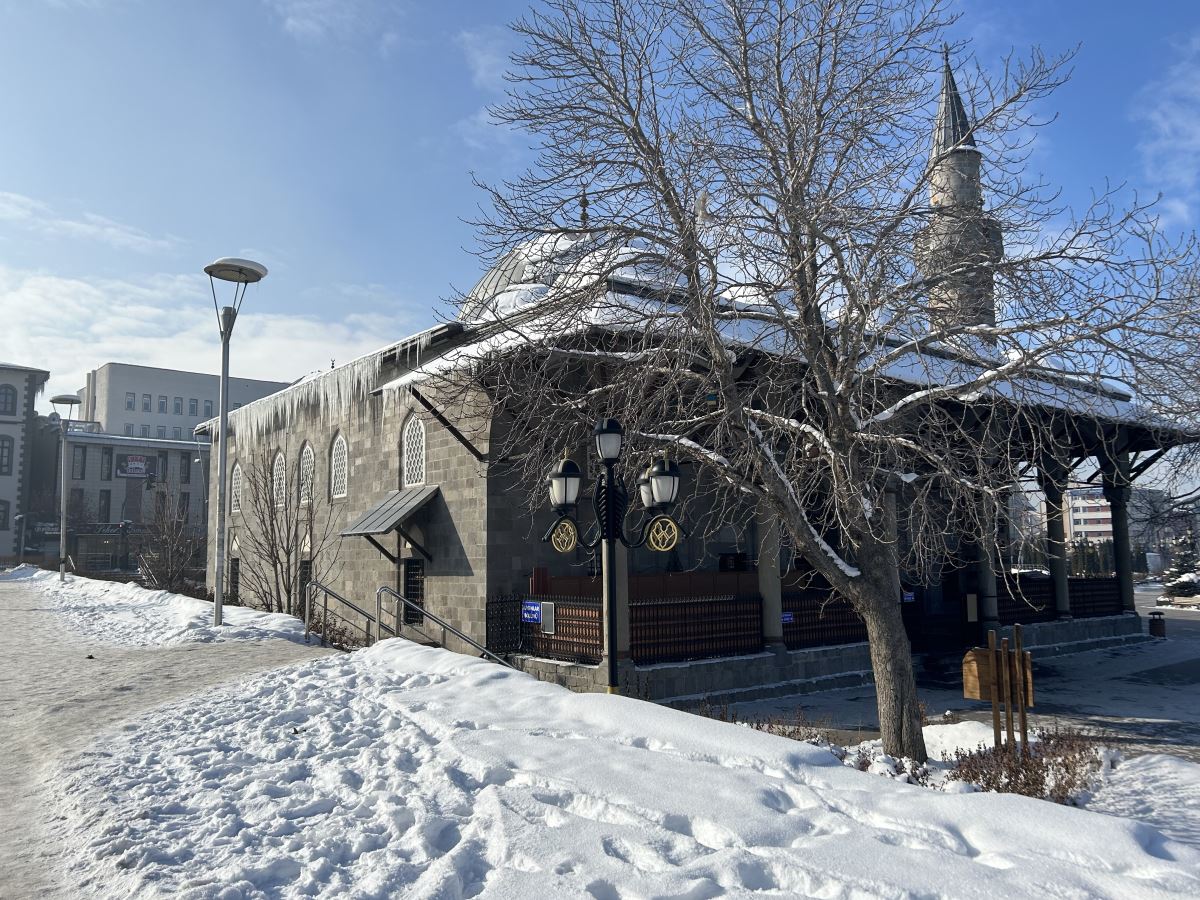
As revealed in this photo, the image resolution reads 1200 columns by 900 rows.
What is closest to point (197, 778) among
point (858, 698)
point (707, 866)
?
point (707, 866)

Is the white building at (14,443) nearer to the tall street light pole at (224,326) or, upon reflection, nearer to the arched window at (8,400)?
the arched window at (8,400)

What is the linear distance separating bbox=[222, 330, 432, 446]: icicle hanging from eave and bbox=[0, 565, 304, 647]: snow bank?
5.57m

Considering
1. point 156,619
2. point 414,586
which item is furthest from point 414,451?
point 156,619

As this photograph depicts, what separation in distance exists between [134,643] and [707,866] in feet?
45.2

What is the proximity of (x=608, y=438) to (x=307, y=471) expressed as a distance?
54.1 feet

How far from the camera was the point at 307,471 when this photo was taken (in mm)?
23547

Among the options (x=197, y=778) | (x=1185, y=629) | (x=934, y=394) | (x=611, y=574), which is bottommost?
(x=1185, y=629)

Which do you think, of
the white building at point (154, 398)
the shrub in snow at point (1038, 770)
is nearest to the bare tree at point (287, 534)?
the shrub in snow at point (1038, 770)

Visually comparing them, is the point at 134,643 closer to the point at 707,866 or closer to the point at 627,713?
the point at 627,713

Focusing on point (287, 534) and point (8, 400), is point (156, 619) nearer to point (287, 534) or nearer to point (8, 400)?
point (287, 534)

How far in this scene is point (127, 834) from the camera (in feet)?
18.3

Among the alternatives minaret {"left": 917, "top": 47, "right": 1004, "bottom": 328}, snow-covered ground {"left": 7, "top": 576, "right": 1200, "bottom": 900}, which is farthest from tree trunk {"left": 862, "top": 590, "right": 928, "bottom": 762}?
minaret {"left": 917, "top": 47, "right": 1004, "bottom": 328}

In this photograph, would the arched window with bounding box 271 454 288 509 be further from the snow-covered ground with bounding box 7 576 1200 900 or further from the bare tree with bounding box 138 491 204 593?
the snow-covered ground with bounding box 7 576 1200 900

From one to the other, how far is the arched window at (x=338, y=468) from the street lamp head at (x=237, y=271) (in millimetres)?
5821
